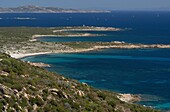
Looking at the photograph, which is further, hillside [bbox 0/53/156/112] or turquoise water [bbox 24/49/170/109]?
turquoise water [bbox 24/49/170/109]

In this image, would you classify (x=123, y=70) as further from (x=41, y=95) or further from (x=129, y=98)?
(x=41, y=95)

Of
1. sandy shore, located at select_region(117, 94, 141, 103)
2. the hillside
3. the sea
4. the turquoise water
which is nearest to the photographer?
the hillside

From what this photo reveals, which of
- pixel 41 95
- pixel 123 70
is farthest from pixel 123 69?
pixel 41 95

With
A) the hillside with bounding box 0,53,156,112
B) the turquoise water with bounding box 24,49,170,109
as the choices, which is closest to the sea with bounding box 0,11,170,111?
the turquoise water with bounding box 24,49,170,109

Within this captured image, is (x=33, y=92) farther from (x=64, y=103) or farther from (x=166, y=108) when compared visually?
(x=166, y=108)

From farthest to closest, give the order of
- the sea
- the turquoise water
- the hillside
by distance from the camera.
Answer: the turquoise water < the sea < the hillside

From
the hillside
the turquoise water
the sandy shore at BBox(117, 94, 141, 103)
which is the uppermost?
the hillside

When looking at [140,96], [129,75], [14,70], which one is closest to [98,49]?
[129,75]

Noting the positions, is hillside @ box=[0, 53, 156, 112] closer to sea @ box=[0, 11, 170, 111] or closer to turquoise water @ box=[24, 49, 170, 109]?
sea @ box=[0, 11, 170, 111]

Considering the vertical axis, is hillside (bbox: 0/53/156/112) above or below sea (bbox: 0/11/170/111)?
above
